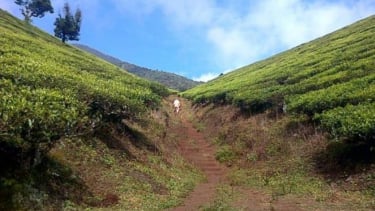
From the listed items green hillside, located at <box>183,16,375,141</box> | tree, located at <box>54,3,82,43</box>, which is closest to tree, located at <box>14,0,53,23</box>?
tree, located at <box>54,3,82,43</box>

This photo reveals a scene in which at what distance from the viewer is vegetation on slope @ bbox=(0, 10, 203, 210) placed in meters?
15.0

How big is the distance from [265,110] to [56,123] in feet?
81.2

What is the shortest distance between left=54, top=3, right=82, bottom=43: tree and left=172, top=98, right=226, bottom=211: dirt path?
53.2 m

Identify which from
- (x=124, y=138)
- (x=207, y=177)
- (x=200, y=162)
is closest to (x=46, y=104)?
(x=124, y=138)

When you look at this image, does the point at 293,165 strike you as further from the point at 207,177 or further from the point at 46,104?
the point at 46,104

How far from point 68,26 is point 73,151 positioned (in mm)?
76163

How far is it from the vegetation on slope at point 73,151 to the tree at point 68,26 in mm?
64626

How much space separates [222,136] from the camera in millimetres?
36781

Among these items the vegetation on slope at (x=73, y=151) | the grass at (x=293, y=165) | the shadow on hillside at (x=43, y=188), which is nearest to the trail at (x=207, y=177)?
the grass at (x=293, y=165)

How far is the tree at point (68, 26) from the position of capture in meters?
92.5

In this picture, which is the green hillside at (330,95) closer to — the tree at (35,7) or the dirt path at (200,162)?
the dirt path at (200,162)

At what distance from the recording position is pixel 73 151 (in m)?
21.2

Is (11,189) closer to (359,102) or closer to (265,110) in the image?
(359,102)

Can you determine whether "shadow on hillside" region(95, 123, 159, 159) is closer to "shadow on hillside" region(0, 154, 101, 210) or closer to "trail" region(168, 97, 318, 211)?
"trail" region(168, 97, 318, 211)
